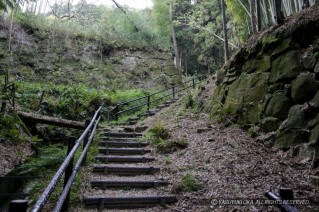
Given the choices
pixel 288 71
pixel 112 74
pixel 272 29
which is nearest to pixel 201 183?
pixel 288 71

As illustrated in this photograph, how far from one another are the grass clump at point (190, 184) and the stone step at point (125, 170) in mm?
932

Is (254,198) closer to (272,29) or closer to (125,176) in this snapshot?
(125,176)

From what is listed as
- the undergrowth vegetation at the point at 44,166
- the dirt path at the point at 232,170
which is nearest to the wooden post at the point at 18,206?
the dirt path at the point at 232,170

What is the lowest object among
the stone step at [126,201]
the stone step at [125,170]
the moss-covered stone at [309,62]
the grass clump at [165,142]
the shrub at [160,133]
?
the stone step at [126,201]

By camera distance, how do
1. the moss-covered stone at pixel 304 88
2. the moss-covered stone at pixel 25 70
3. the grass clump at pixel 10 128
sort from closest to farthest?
1. the moss-covered stone at pixel 304 88
2. the grass clump at pixel 10 128
3. the moss-covered stone at pixel 25 70

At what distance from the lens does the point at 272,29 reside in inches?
253

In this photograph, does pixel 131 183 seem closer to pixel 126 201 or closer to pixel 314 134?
pixel 126 201

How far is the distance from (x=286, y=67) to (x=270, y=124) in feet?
4.35

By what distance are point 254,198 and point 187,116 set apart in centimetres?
526

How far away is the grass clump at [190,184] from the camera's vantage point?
13.1 ft

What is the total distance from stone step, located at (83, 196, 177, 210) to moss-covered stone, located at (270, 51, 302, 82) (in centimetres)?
365

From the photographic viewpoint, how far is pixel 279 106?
→ 5.33 m

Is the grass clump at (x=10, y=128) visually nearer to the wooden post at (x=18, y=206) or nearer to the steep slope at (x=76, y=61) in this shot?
the steep slope at (x=76, y=61)

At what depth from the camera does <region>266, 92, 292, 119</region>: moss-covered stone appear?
5219 millimetres
